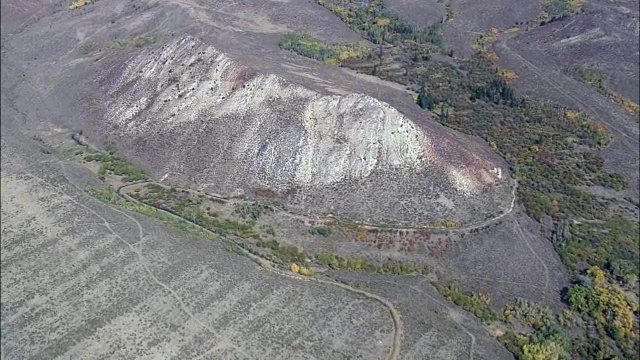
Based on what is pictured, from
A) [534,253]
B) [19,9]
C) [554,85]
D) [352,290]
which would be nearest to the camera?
[352,290]

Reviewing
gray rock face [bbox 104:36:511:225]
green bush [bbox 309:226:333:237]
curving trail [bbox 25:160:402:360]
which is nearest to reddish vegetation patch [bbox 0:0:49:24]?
gray rock face [bbox 104:36:511:225]

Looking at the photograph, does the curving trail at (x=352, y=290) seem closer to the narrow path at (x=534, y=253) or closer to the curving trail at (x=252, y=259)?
the curving trail at (x=252, y=259)

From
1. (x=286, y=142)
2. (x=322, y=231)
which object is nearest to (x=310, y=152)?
(x=286, y=142)

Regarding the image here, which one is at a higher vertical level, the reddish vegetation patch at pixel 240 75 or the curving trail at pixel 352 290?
the reddish vegetation patch at pixel 240 75

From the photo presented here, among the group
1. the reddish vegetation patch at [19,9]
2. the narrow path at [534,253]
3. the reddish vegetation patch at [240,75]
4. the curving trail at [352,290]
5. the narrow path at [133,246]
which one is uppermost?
the reddish vegetation patch at [19,9]

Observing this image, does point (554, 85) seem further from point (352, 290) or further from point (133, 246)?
point (133, 246)

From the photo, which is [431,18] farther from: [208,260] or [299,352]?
[299,352]

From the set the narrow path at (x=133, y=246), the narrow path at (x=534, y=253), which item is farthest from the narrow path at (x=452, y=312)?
the narrow path at (x=133, y=246)
